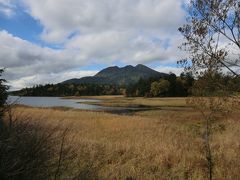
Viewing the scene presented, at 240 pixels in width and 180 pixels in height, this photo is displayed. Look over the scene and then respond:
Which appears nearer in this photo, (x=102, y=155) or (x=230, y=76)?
(x=230, y=76)

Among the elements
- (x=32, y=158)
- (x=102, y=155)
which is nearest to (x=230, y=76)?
(x=102, y=155)

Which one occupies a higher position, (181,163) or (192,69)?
(192,69)

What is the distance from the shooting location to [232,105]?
35.9 ft

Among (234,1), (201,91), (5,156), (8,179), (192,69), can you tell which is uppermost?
(234,1)

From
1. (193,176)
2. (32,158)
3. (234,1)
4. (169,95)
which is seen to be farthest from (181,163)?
(169,95)

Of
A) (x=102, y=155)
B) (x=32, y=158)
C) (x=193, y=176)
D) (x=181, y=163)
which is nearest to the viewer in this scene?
(x=32, y=158)

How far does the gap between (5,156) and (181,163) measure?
28.7ft

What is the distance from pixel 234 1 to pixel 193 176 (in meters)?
5.52

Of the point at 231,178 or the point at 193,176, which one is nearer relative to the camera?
the point at 231,178

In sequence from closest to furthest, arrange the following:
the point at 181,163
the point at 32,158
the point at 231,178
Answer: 1. the point at 32,158
2. the point at 231,178
3. the point at 181,163

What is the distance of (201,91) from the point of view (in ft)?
36.7

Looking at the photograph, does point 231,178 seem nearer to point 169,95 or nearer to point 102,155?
point 102,155

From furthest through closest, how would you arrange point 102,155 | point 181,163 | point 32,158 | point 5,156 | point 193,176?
point 102,155 < point 181,163 < point 193,176 < point 32,158 < point 5,156

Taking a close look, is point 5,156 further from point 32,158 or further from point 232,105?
point 232,105
